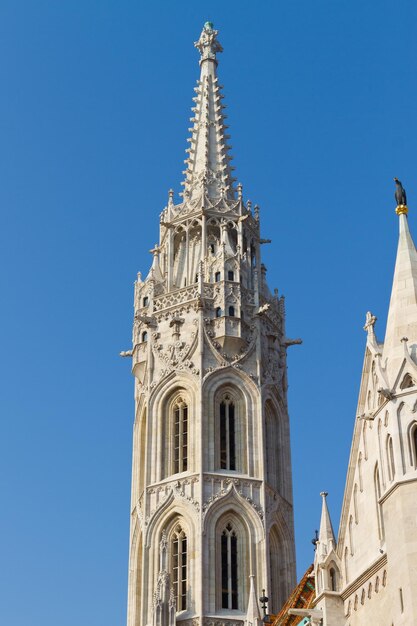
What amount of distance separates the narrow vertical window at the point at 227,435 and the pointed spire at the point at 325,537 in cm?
1874

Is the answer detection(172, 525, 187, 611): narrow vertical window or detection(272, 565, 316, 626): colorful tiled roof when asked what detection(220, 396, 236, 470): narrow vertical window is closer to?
detection(172, 525, 187, 611): narrow vertical window

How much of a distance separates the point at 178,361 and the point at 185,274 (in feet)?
15.6

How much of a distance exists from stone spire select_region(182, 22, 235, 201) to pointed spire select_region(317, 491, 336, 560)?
27.1 m

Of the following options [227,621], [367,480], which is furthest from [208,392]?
[367,480]

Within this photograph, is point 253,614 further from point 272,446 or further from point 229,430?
point 272,446

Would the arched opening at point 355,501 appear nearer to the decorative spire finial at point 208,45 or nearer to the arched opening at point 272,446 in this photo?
the arched opening at point 272,446

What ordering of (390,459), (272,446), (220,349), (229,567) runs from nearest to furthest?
(390,459) < (229,567) < (220,349) < (272,446)

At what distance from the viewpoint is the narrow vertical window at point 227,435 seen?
46.5 metres

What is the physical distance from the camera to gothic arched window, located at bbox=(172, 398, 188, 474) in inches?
1836

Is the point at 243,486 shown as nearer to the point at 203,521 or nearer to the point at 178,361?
the point at 203,521

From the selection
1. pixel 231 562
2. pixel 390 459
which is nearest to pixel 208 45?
pixel 231 562

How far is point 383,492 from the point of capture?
23.5 metres

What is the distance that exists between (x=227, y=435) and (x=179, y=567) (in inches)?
211

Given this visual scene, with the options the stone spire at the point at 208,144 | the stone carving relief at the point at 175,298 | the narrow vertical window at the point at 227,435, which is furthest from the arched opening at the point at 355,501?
the stone spire at the point at 208,144
